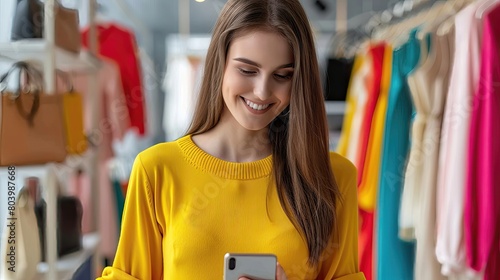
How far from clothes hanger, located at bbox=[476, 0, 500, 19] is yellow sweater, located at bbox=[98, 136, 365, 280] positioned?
0.69 meters

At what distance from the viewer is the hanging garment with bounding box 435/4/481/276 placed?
1386mm

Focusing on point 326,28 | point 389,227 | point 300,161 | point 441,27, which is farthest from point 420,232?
point 326,28

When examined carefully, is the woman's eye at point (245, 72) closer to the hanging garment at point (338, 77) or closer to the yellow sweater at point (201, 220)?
the yellow sweater at point (201, 220)

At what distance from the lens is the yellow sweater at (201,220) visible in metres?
0.90

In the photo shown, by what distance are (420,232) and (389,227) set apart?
19 cm

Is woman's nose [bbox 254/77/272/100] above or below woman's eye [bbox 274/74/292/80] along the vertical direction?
below

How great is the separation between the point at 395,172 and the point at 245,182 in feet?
3.08

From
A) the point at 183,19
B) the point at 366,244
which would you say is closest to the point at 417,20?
the point at 366,244

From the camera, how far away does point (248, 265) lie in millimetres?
827

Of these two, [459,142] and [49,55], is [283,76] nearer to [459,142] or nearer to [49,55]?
[459,142]

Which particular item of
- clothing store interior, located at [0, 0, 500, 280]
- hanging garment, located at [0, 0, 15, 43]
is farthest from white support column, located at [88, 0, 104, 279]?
hanging garment, located at [0, 0, 15, 43]

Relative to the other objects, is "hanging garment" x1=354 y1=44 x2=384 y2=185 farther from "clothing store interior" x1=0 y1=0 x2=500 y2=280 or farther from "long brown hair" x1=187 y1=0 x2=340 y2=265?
"long brown hair" x1=187 y1=0 x2=340 y2=265

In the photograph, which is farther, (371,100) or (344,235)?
(371,100)

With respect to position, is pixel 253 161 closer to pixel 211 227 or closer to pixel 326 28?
pixel 211 227
